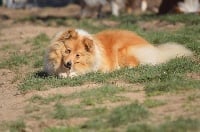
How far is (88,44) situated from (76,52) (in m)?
0.25

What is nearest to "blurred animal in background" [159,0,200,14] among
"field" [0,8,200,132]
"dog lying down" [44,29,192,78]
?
"field" [0,8,200,132]

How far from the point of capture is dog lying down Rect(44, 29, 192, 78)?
30.8 ft

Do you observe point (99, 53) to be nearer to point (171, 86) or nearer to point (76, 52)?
point (76, 52)

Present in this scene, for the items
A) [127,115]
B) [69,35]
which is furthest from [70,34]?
[127,115]

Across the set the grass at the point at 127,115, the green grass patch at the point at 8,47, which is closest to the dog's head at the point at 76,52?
the grass at the point at 127,115

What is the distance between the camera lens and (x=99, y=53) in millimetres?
9680

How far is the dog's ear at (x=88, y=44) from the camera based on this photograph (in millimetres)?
9461

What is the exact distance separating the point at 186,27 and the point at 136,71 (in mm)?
5592

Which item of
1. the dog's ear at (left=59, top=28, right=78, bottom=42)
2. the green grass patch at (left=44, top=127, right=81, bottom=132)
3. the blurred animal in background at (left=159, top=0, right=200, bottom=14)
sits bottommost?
the green grass patch at (left=44, top=127, right=81, bottom=132)

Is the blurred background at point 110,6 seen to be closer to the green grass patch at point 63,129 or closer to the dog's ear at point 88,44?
the dog's ear at point 88,44

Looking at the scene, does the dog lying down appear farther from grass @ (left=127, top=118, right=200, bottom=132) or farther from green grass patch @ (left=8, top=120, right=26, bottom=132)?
grass @ (left=127, top=118, right=200, bottom=132)

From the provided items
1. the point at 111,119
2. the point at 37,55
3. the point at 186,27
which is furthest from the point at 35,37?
the point at 111,119

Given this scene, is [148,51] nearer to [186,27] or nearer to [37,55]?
[37,55]

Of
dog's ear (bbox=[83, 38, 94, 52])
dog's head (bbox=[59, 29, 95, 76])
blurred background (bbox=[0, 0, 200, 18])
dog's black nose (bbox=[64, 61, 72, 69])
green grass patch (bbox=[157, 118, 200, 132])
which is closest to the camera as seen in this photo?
green grass patch (bbox=[157, 118, 200, 132])
